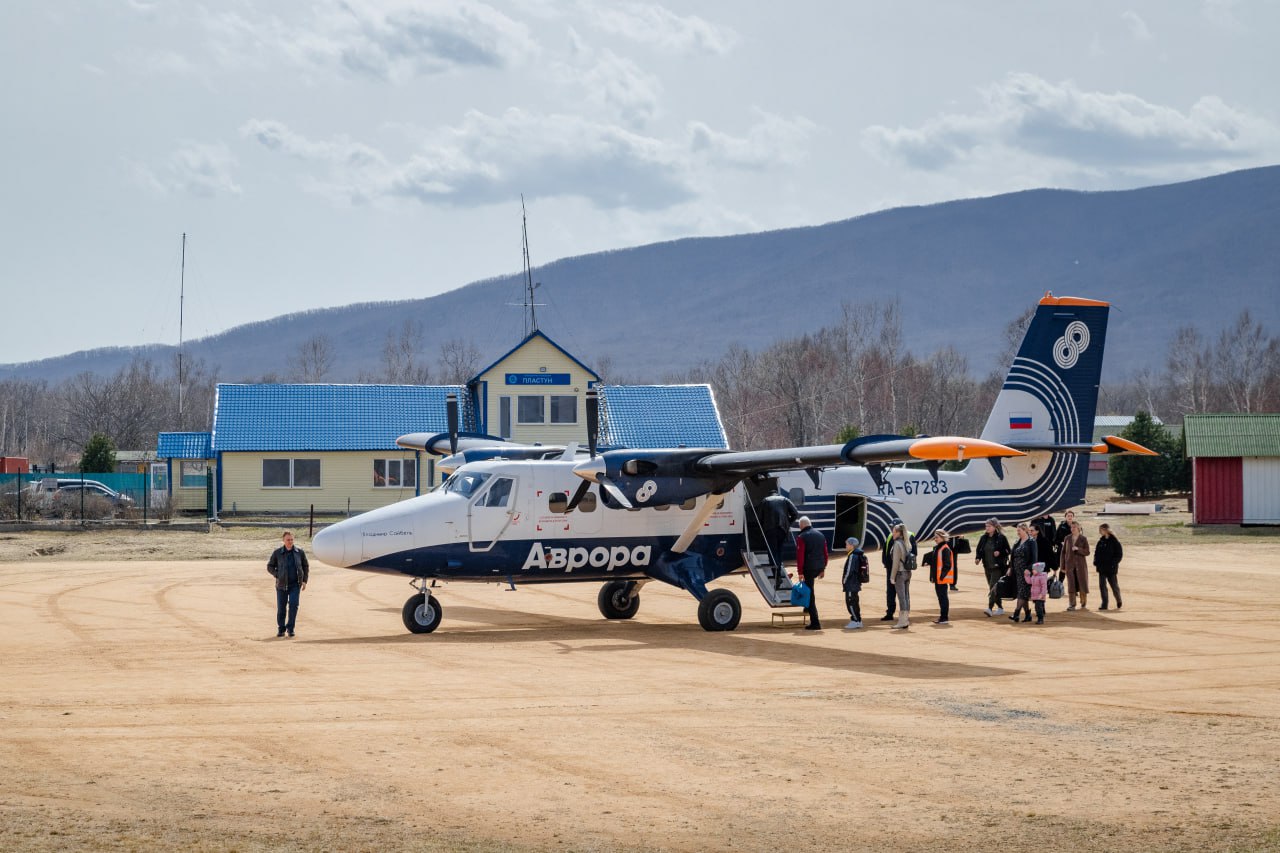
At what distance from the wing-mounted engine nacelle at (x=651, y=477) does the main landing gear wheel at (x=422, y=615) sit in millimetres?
3304

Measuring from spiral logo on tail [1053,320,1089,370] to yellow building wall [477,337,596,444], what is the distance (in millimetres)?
30911

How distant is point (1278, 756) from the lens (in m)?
12.2

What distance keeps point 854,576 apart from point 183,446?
40.2 metres

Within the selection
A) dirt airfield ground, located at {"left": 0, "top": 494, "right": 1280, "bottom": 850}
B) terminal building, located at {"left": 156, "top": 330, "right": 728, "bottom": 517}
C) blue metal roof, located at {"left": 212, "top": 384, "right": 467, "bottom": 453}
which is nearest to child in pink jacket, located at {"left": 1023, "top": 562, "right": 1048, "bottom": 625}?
dirt airfield ground, located at {"left": 0, "top": 494, "right": 1280, "bottom": 850}

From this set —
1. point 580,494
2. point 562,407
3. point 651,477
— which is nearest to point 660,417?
Result: point 562,407

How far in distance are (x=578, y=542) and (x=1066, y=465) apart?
9973mm

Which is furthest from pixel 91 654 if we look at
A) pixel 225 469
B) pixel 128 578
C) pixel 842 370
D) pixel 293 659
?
pixel 842 370

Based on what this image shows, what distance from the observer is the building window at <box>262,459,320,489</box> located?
5472 cm

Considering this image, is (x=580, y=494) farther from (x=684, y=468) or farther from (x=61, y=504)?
(x=61, y=504)

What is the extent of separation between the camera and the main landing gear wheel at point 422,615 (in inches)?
872

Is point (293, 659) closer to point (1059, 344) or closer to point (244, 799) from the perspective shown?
point (244, 799)

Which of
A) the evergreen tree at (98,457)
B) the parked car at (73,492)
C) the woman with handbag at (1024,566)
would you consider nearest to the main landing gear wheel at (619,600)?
the woman with handbag at (1024,566)

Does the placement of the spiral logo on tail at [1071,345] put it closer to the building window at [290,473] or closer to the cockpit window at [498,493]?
the cockpit window at [498,493]

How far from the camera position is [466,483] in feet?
75.1
